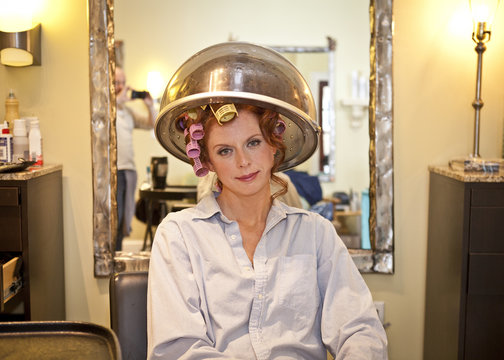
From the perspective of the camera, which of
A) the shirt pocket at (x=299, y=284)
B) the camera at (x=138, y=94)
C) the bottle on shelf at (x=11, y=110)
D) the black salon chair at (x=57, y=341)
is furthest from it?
the camera at (x=138, y=94)

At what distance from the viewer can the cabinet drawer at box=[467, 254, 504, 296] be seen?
1967 mm

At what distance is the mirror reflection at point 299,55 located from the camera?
2316mm

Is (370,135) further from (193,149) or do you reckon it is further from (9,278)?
(9,278)

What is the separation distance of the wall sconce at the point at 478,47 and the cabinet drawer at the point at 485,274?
1.04 feet

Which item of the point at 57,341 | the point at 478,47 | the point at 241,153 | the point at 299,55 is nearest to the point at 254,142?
the point at 241,153

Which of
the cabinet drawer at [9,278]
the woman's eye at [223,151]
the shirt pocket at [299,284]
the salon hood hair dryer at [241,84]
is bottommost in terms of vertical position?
the cabinet drawer at [9,278]

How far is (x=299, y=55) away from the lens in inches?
91.8

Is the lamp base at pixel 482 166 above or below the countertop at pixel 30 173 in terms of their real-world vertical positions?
above

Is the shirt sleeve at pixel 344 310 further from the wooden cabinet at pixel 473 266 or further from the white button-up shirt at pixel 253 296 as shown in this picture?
the wooden cabinet at pixel 473 266

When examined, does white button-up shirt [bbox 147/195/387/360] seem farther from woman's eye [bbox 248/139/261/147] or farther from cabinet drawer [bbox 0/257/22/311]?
cabinet drawer [bbox 0/257/22/311]

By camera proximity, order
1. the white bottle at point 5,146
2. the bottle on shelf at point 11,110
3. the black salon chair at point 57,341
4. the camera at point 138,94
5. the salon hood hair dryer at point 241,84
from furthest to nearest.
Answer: the camera at point 138,94
the bottle on shelf at point 11,110
the white bottle at point 5,146
the salon hood hair dryer at point 241,84
the black salon chair at point 57,341

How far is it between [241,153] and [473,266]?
1.08m

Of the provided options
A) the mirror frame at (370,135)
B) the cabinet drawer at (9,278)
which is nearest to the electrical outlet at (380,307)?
the mirror frame at (370,135)

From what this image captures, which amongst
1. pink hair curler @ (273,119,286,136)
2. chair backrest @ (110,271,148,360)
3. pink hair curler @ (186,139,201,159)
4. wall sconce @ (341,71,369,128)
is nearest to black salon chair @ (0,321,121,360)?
chair backrest @ (110,271,148,360)
